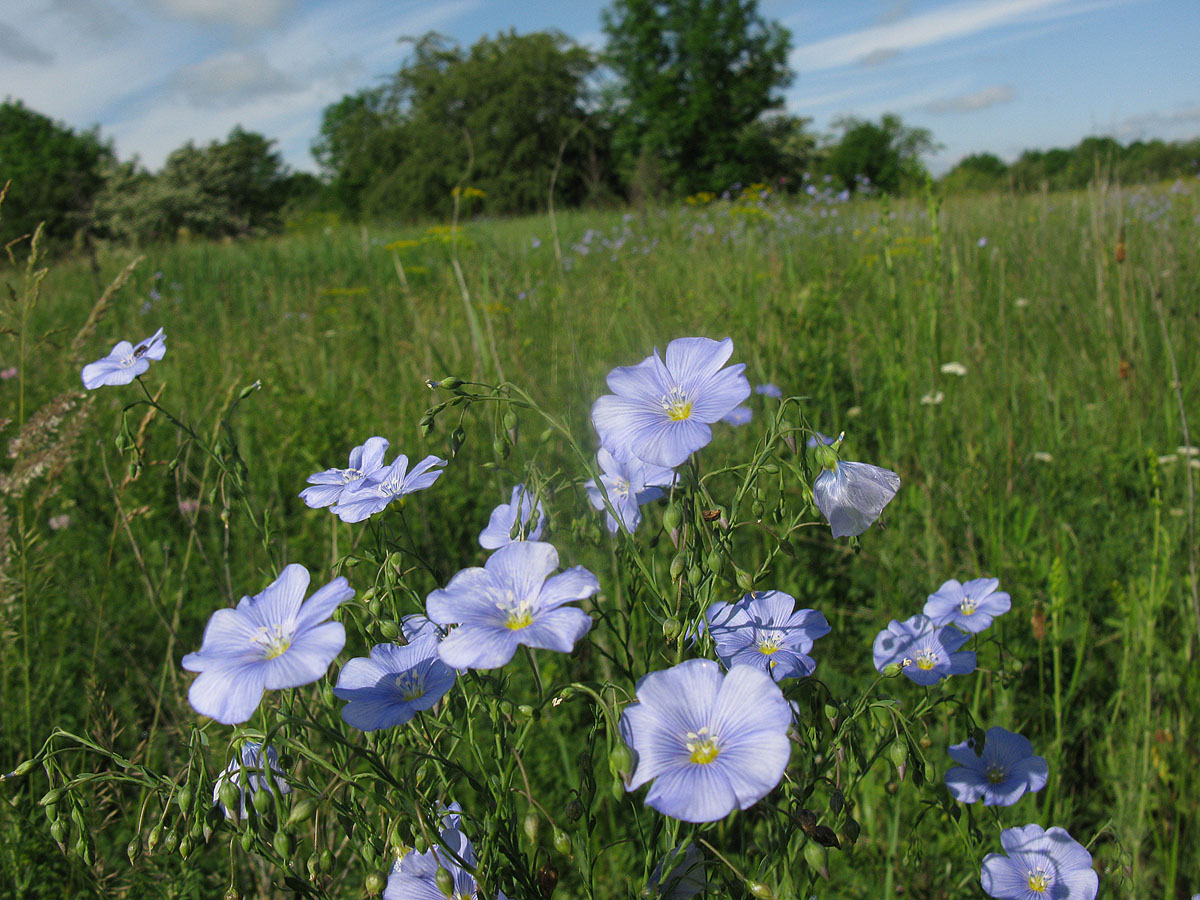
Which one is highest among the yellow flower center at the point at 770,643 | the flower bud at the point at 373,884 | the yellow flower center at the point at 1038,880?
the yellow flower center at the point at 770,643

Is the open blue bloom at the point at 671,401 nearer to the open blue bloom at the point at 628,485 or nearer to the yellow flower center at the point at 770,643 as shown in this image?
the open blue bloom at the point at 628,485

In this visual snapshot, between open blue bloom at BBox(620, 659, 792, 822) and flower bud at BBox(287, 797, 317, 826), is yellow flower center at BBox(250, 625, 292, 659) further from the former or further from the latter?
open blue bloom at BBox(620, 659, 792, 822)

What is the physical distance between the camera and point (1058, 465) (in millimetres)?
2691

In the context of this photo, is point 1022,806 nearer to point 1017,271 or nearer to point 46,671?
point 46,671

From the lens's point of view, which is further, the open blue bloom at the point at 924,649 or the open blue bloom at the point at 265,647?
the open blue bloom at the point at 924,649

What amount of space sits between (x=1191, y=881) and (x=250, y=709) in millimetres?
1773

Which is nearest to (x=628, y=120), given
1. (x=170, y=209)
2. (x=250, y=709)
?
(x=170, y=209)

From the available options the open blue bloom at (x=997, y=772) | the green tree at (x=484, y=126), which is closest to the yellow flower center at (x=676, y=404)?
the open blue bloom at (x=997, y=772)

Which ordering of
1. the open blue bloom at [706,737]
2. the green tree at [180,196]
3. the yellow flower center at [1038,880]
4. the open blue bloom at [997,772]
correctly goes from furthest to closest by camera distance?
1. the green tree at [180,196]
2. the open blue bloom at [997,772]
3. the yellow flower center at [1038,880]
4. the open blue bloom at [706,737]

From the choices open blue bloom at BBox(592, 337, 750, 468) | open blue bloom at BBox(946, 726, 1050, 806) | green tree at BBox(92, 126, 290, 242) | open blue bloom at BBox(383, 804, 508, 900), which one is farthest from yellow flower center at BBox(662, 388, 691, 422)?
green tree at BBox(92, 126, 290, 242)

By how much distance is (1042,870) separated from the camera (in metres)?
0.93

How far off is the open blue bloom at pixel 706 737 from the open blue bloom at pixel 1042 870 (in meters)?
0.52

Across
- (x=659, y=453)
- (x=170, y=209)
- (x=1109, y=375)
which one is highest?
(x=170, y=209)

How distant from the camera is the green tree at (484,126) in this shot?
23.6 m
